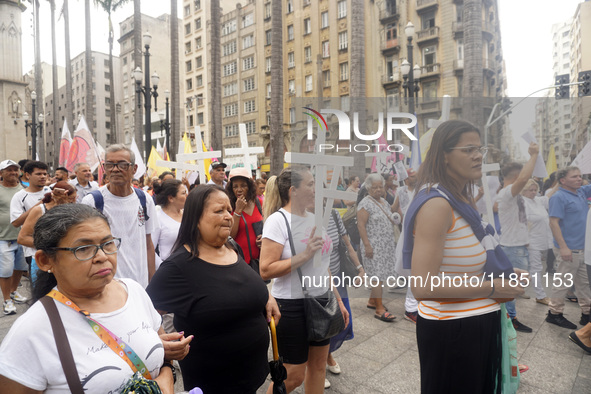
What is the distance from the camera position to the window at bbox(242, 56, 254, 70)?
149 feet

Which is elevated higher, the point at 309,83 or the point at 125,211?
the point at 309,83

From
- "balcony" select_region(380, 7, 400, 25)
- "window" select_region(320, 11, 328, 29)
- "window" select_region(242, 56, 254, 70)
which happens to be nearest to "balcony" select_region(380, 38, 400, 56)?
"balcony" select_region(380, 7, 400, 25)

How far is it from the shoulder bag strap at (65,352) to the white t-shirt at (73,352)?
0.01 meters

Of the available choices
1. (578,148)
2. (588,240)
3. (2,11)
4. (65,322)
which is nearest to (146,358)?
(65,322)

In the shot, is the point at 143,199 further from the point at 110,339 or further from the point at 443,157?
the point at 443,157

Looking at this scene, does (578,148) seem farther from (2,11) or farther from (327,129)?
(2,11)

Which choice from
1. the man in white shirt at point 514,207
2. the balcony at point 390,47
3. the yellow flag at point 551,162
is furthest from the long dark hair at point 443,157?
the balcony at point 390,47

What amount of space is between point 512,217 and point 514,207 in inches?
2.9

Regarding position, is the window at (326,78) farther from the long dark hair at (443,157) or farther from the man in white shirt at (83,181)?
the long dark hair at (443,157)

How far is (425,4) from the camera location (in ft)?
105

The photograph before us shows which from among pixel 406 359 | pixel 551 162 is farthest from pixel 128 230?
pixel 551 162

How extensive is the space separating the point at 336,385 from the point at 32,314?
106 inches

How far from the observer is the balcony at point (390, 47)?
33050mm

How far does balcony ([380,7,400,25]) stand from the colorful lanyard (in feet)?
119
